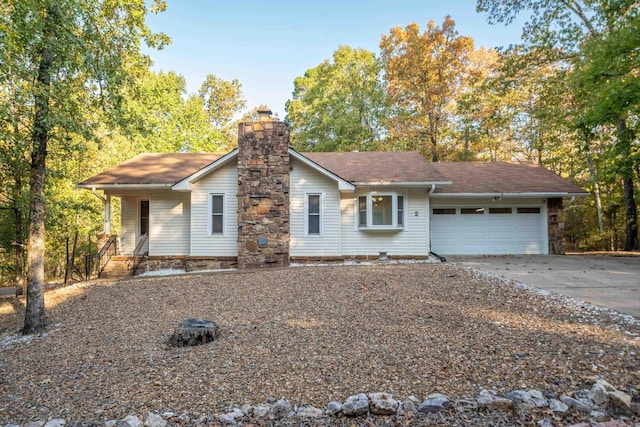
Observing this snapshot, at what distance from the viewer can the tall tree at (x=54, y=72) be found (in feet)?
16.1

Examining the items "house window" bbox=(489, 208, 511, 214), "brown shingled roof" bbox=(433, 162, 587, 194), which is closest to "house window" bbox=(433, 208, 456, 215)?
"brown shingled roof" bbox=(433, 162, 587, 194)

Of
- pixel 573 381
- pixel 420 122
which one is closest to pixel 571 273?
pixel 573 381

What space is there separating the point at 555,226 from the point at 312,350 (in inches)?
492

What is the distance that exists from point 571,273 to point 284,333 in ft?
25.2

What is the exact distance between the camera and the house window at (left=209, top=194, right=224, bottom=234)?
11.1 metres

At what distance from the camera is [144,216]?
1261 cm

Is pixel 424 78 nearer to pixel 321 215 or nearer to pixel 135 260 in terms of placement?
pixel 321 215

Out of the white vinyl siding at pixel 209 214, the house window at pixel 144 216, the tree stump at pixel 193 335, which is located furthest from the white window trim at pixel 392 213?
the house window at pixel 144 216

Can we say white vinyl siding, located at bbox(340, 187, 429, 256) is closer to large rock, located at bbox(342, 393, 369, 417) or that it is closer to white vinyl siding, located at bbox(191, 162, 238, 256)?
white vinyl siding, located at bbox(191, 162, 238, 256)

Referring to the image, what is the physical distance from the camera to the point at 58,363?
14.4ft

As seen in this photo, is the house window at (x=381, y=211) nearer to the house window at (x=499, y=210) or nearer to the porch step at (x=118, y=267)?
the house window at (x=499, y=210)

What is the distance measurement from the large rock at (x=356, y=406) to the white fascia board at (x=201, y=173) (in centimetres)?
897

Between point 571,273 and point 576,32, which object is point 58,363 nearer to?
point 571,273

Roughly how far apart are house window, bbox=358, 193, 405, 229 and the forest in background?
579 centimetres
